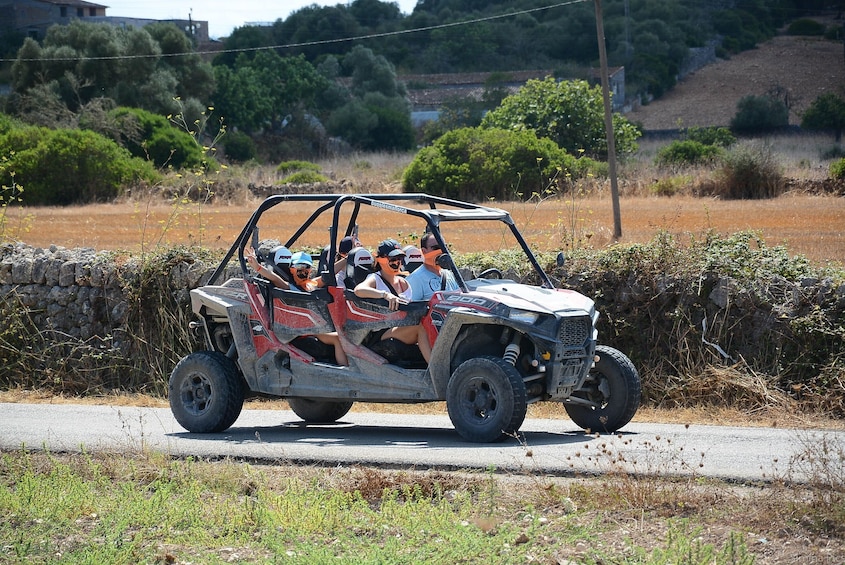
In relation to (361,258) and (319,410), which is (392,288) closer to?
(361,258)

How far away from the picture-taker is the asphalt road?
30.0 feet

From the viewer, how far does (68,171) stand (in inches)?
1833

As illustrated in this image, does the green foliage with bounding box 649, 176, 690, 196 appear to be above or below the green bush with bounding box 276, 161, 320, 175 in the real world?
below

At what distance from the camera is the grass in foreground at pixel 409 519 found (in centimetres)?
700

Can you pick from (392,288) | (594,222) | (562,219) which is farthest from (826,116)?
(392,288)

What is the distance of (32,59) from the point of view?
262 feet

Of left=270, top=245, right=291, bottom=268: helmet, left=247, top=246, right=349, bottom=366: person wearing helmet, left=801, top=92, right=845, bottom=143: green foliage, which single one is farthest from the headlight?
left=801, top=92, right=845, bottom=143: green foliage

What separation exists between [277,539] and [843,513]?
11.4 feet

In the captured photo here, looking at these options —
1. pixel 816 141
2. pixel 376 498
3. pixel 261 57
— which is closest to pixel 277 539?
pixel 376 498

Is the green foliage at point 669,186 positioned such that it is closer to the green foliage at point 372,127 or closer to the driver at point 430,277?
the driver at point 430,277

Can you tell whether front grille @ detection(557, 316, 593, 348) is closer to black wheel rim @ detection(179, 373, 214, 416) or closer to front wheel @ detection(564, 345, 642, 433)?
front wheel @ detection(564, 345, 642, 433)

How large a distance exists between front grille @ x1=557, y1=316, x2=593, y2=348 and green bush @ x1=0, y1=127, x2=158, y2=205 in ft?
124

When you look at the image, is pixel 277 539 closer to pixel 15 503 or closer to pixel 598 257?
pixel 15 503

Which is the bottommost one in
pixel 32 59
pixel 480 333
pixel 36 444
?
pixel 36 444
